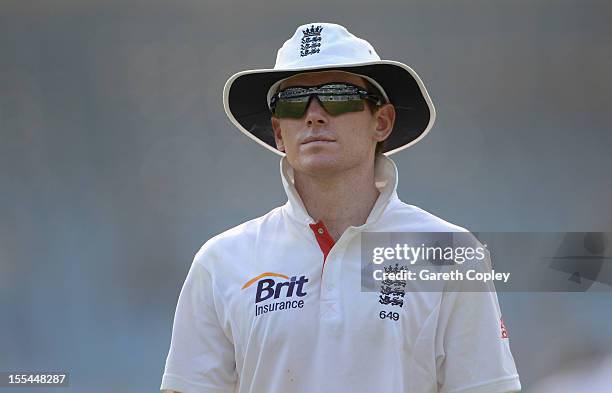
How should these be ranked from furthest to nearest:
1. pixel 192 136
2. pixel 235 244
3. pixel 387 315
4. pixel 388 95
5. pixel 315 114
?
1. pixel 192 136
2. pixel 388 95
3. pixel 235 244
4. pixel 315 114
5. pixel 387 315

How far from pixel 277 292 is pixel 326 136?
0.39m

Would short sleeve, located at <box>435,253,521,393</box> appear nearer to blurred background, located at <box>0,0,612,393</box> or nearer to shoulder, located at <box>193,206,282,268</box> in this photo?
shoulder, located at <box>193,206,282,268</box>

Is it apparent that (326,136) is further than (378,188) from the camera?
No

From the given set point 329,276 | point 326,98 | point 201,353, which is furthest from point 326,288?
point 326,98

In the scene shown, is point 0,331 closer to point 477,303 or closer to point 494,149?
point 494,149

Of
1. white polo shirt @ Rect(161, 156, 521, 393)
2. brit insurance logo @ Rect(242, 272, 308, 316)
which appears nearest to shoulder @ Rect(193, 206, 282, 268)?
white polo shirt @ Rect(161, 156, 521, 393)

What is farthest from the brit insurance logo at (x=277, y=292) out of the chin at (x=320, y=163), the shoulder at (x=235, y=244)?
the chin at (x=320, y=163)

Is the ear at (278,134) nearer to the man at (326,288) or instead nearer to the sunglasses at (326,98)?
the man at (326,288)

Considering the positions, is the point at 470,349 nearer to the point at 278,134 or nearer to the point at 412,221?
the point at 412,221

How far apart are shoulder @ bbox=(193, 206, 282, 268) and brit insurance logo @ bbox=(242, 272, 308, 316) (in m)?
0.11

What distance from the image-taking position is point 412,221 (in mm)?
2271

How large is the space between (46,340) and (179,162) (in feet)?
3.50

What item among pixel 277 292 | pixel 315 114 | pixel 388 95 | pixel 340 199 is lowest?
pixel 277 292

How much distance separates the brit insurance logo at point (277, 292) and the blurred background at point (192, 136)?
7.17 feet
